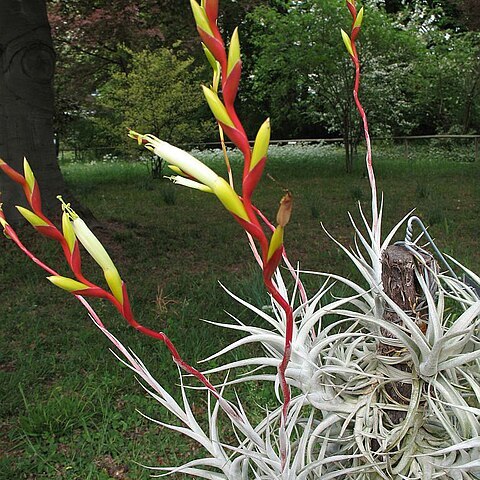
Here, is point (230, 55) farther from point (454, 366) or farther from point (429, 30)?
point (429, 30)

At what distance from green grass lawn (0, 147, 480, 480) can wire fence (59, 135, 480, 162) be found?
6.63 m

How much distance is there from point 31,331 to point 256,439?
8.91 feet

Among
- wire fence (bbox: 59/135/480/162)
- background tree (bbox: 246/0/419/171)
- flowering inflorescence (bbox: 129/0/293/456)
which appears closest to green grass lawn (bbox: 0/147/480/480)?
flowering inflorescence (bbox: 129/0/293/456)

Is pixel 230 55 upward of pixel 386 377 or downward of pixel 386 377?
upward

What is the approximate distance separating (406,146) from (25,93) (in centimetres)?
1130

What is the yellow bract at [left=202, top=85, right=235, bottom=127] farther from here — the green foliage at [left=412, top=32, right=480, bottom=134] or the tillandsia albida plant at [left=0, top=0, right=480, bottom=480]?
the green foliage at [left=412, top=32, right=480, bottom=134]

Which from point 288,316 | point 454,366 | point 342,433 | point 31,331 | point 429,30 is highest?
point 429,30

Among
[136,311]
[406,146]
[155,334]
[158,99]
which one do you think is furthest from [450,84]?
[155,334]

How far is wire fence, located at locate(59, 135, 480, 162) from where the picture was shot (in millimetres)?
14562

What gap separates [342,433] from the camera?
1.12 meters

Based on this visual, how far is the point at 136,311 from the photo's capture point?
373 cm

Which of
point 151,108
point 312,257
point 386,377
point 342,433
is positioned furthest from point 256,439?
point 151,108

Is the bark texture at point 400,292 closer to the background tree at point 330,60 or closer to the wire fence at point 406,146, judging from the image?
the background tree at point 330,60

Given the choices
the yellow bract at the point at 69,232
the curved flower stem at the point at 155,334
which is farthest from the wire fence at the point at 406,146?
the yellow bract at the point at 69,232
